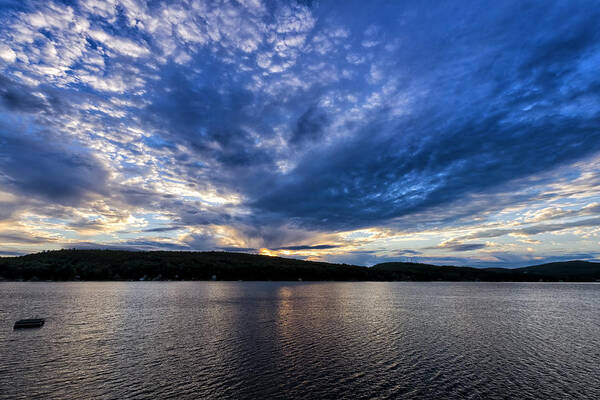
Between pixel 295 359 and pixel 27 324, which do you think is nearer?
pixel 295 359

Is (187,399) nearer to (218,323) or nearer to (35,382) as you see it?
(35,382)

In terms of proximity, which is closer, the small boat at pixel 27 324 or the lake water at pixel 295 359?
A: the lake water at pixel 295 359

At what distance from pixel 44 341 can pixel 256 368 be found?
38.4 metres

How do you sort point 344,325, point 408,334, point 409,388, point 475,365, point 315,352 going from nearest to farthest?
point 409,388, point 475,365, point 315,352, point 408,334, point 344,325

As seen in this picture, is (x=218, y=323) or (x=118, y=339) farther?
(x=218, y=323)

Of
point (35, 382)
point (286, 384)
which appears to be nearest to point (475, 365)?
point (286, 384)

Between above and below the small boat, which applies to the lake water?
below

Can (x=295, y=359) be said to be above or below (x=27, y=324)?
below

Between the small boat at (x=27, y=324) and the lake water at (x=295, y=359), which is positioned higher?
the small boat at (x=27, y=324)

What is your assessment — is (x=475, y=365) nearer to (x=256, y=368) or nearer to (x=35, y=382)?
(x=256, y=368)

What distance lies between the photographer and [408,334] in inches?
2393

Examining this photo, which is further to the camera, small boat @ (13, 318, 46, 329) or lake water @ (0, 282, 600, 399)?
small boat @ (13, 318, 46, 329)

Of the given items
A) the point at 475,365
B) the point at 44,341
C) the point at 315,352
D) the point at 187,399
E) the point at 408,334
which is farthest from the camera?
the point at 408,334

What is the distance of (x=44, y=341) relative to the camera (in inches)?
2007
